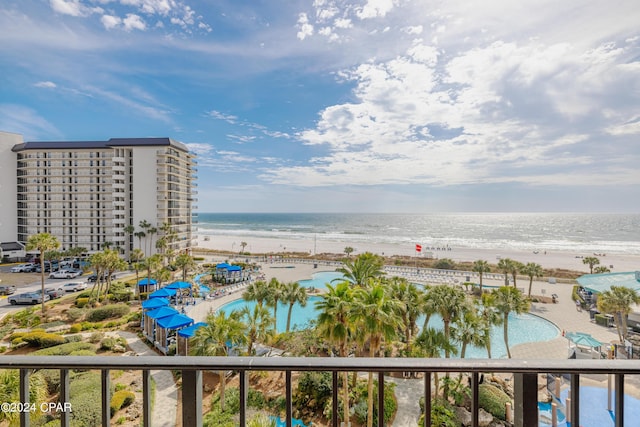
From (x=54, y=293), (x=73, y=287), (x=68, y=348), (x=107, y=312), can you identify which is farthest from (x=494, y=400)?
(x=73, y=287)

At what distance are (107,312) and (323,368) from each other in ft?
87.0

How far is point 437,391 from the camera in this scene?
462 inches

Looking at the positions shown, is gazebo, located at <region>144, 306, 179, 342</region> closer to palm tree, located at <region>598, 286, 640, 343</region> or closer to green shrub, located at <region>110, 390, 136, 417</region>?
green shrub, located at <region>110, 390, 136, 417</region>

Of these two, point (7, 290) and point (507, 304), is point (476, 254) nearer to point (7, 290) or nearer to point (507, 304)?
point (507, 304)

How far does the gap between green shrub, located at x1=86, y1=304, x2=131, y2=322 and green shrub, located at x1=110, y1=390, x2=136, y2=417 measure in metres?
13.3

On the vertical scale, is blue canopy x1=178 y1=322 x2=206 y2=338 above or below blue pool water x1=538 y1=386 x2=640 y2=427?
above

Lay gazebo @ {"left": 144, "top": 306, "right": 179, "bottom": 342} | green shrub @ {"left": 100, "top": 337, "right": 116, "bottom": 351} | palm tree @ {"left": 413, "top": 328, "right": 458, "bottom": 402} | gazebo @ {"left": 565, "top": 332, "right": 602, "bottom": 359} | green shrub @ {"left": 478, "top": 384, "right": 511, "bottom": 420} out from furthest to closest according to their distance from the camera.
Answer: gazebo @ {"left": 144, "top": 306, "right": 179, "bottom": 342}
green shrub @ {"left": 100, "top": 337, "right": 116, "bottom": 351}
gazebo @ {"left": 565, "top": 332, "right": 602, "bottom": 359}
palm tree @ {"left": 413, "top": 328, "right": 458, "bottom": 402}
green shrub @ {"left": 478, "top": 384, "right": 511, "bottom": 420}

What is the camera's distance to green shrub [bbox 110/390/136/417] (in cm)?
1012

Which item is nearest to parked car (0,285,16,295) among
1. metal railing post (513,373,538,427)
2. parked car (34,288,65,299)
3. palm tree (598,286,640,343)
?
parked car (34,288,65,299)

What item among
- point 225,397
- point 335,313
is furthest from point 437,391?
point 225,397

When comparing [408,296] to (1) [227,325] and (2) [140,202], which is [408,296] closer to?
(1) [227,325]

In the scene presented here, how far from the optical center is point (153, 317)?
1675 cm

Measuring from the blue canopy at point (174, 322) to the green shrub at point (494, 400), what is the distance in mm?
14452

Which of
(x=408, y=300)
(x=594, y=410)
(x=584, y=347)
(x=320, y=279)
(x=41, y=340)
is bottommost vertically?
(x=320, y=279)
